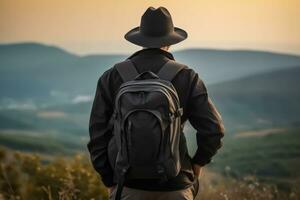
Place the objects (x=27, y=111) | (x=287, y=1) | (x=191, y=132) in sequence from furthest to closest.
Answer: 1. (x=27, y=111)
2. (x=287, y=1)
3. (x=191, y=132)

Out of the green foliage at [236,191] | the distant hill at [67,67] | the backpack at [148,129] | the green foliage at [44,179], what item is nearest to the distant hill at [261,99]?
the distant hill at [67,67]

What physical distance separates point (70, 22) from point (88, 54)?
454 mm

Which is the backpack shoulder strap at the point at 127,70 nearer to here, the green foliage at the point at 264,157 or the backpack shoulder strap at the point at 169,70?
Answer: the backpack shoulder strap at the point at 169,70

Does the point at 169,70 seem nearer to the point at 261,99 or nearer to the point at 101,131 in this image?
the point at 101,131

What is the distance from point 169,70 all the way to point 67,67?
5444 millimetres

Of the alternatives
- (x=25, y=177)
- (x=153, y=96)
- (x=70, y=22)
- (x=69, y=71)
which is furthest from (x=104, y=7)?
(x=153, y=96)

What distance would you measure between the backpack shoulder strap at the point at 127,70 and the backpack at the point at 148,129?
0.26 feet

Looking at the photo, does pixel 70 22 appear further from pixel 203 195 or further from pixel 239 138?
pixel 203 195

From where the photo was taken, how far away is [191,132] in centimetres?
591

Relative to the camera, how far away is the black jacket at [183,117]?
3.06m

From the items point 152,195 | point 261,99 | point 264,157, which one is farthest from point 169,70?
point 261,99

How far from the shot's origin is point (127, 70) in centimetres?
308

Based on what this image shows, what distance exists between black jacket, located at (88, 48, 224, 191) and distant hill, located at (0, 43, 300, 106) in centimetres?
442


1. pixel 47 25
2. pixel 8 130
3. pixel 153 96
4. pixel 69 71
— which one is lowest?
pixel 8 130
